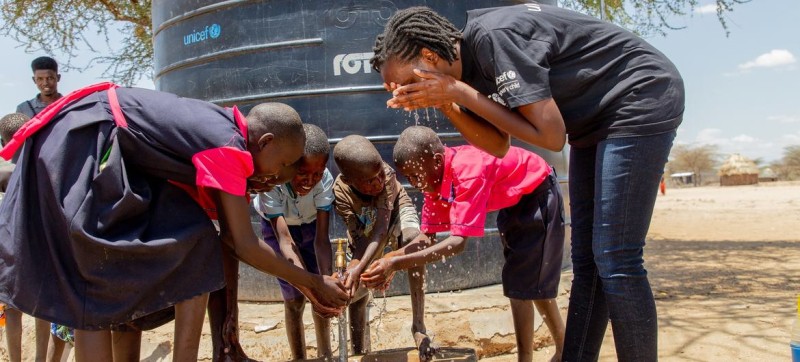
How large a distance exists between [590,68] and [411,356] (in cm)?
139

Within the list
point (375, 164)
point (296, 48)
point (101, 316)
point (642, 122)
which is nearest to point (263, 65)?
point (296, 48)

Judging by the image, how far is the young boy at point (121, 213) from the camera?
2.00m

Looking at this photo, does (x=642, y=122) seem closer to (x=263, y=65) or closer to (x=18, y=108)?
(x=263, y=65)

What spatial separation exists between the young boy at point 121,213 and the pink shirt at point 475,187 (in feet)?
2.95

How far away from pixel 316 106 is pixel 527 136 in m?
1.98

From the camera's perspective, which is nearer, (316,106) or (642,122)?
(642,122)

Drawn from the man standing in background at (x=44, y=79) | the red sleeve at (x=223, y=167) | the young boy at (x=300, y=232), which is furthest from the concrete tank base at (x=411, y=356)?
the man standing in background at (x=44, y=79)

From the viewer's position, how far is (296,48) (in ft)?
12.3

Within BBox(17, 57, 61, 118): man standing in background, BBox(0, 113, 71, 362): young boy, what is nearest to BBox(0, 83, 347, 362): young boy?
BBox(0, 113, 71, 362): young boy

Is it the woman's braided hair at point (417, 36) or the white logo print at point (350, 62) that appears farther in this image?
the white logo print at point (350, 62)

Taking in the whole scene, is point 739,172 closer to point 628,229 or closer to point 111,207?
point 628,229

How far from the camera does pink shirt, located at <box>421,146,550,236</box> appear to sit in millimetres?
2844

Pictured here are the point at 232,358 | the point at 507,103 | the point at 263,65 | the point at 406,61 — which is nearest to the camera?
the point at 507,103

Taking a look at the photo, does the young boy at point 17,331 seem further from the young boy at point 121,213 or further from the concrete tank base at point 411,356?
the concrete tank base at point 411,356
